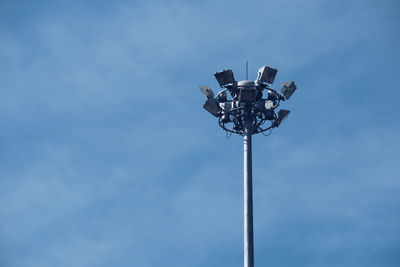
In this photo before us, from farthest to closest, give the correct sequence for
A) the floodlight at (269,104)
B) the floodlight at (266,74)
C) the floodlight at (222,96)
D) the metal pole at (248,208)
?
the floodlight at (222,96)
the floodlight at (269,104)
the floodlight at (266,74)
the metal pole at (248,208)

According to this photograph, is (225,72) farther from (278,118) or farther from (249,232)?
(249,232)

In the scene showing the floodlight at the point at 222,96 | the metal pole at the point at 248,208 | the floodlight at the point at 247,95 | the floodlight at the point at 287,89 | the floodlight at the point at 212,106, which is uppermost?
the floodlight at the point at 287,89

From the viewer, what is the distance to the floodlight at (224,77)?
1539 inches

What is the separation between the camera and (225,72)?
128 feet

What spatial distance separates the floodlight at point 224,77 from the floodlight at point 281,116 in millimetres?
2644

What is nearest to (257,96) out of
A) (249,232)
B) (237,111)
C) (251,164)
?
(237,111)

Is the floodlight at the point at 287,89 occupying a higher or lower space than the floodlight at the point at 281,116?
higher

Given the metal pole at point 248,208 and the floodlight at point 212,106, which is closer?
the metal pole at point 248,208

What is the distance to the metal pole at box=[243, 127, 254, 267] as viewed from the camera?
3388 cm

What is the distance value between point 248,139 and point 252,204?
3.52 m

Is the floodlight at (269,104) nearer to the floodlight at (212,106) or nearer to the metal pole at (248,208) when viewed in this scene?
the floodlight at (212,106)

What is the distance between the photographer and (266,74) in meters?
38.8

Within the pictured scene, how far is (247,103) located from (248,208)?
17.9 feet

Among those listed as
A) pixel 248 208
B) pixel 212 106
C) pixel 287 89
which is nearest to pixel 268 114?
pixel 287 89
